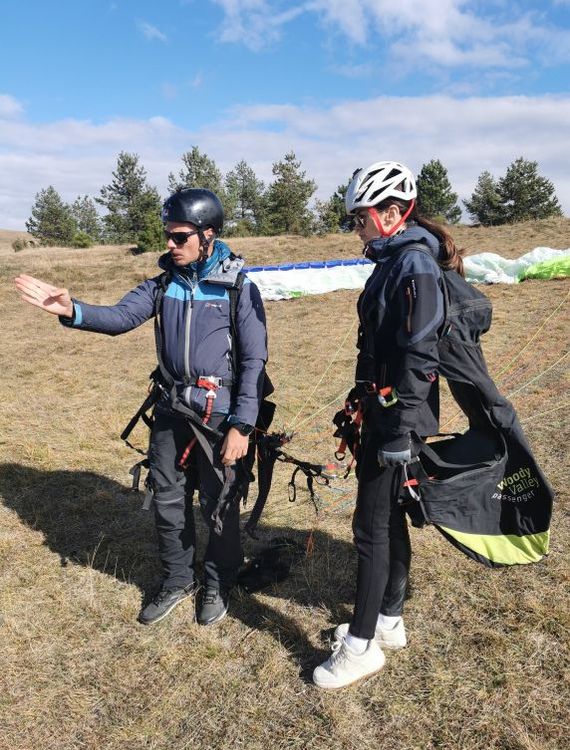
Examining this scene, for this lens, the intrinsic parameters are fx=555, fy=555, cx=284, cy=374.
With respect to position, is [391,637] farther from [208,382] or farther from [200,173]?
[200,173]

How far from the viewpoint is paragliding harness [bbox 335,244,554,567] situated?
→ 264 centimetres

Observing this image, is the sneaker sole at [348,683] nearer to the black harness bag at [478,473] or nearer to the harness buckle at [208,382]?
the black harness bag at [478,473]

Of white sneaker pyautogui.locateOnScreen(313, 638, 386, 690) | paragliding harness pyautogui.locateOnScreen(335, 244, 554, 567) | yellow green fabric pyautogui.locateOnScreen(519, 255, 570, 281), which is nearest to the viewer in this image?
paragliding harness pyautogui.locateOnScreen(335, 244, 554, 567)

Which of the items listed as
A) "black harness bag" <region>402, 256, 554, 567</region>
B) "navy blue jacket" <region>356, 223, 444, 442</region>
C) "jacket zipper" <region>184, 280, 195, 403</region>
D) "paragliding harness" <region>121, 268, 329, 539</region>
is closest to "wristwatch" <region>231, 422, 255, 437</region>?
"paragliding harness" <region>121, 268, 329, 539</region>

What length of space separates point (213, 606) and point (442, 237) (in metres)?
2.63

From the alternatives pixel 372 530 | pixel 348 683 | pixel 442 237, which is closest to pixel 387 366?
pixel 442 237

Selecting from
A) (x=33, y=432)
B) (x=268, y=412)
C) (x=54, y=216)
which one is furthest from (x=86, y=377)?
(x=54, y=216)

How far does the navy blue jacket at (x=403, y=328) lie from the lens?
2.42 metres

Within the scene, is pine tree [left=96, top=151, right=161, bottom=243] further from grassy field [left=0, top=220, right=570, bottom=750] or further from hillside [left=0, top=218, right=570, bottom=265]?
grassy field [left=0, top=220, right=570, bottom=750]

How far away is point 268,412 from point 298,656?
1480 millimetres

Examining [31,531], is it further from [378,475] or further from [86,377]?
[86,377]

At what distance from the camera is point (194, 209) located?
3.25 metres

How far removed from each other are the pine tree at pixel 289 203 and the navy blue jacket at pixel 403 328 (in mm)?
40247

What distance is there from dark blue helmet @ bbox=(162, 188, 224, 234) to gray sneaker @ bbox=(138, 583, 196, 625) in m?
2.38
